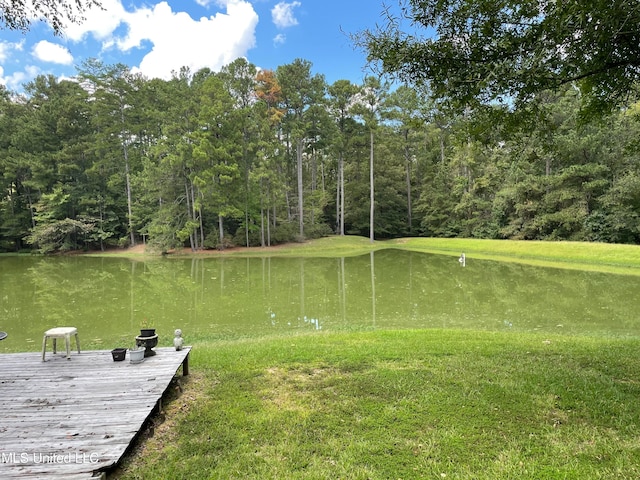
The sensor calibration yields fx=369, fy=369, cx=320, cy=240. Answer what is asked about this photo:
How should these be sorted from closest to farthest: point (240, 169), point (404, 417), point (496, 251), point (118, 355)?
point (404, 417) → point (118, 355) → point (496, 251) → point (240, 169)

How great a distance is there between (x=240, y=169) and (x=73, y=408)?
78.8 feet

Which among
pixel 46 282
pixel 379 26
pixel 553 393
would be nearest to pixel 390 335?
pixel 553 393

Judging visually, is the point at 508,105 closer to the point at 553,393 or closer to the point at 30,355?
the point at 553,393

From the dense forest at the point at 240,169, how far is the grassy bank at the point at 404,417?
66.0 feet

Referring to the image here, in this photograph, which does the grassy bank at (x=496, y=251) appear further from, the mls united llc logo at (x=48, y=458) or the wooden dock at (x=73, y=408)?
the mls united llc logo at (x=48, y=458)

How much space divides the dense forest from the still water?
9.54m

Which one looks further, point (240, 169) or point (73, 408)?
point (240, 169)

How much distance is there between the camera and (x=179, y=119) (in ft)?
84.5

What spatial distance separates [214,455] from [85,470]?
83 centimetres

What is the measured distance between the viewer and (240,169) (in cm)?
2597

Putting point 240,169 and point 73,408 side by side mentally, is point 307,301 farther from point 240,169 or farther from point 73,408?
point 240,169

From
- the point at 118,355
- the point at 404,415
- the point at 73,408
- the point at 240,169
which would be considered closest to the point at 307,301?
the point at 118,355

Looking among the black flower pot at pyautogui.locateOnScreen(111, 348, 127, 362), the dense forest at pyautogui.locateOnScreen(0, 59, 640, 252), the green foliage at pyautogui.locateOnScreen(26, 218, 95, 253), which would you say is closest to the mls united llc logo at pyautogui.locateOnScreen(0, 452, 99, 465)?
the black flower pot at pyautogui.locateOnScreen(111, 348, 127, 362)

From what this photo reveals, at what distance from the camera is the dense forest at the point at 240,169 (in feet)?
76.6
